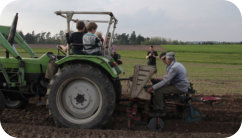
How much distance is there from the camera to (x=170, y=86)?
188 inches

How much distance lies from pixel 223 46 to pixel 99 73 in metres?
27.8

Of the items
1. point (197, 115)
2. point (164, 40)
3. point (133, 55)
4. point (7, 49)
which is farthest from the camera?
point (133, 55)

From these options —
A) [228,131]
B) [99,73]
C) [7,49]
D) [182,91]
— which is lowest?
[228,131]

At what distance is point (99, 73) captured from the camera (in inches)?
171

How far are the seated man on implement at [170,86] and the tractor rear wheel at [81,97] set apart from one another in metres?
0.83

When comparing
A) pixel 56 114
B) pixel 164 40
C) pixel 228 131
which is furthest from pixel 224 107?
pixel 164 40

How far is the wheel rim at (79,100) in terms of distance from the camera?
4488 millimetres

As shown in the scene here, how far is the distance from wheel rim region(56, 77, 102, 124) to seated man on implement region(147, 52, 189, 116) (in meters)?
1.01

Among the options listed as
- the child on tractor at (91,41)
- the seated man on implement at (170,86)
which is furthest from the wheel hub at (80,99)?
the seated man on implement at (170,86)

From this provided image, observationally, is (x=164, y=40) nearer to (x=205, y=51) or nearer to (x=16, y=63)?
(x=205, y=51)

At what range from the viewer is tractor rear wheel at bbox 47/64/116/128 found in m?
4.33

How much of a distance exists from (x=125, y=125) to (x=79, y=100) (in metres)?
1.03

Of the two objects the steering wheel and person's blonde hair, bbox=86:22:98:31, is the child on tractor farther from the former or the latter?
the steering wheel

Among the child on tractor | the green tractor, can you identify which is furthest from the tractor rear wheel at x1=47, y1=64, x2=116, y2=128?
the child on tractor
